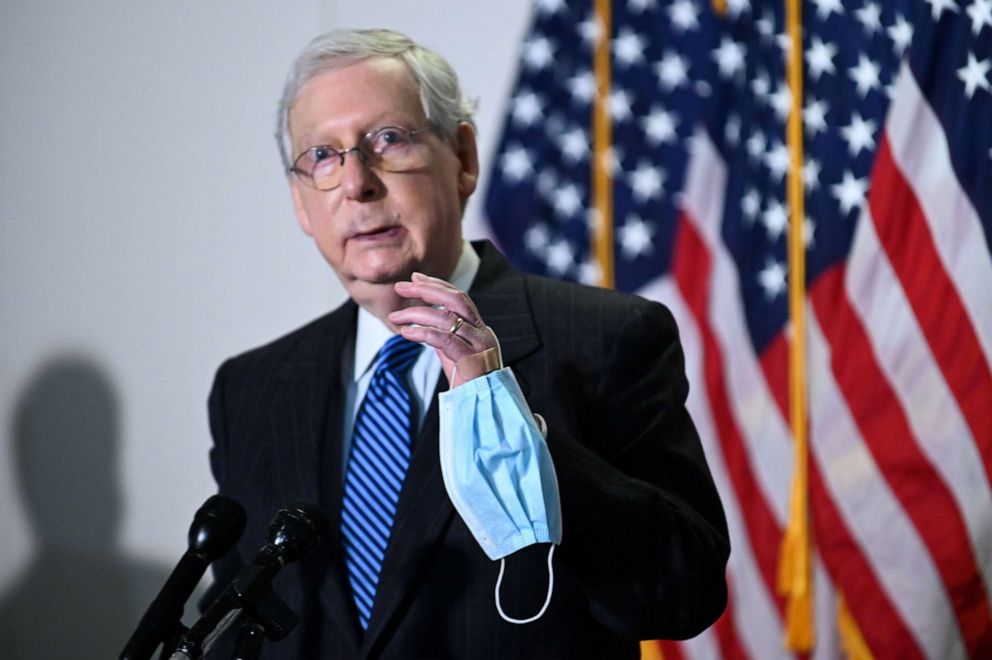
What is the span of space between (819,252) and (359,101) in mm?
1738

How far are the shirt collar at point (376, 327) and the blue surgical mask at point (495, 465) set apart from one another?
580 millimetres

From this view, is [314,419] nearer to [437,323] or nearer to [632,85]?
[437,323]

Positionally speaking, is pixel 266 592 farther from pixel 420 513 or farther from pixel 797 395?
pixel 797 395

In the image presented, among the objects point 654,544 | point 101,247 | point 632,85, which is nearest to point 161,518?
point 101,247

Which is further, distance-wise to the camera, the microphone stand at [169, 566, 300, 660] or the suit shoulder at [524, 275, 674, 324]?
the suit shoulder at [524, 275, 674, 324]

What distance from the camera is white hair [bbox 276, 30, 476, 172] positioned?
176 centimetres

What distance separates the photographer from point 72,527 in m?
3.34

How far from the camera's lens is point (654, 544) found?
1474 mm

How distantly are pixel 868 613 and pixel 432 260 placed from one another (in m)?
1.87

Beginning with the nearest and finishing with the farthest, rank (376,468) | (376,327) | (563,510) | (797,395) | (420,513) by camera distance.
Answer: (563,510), (420,513), (376,468), (376,327), (797,395)

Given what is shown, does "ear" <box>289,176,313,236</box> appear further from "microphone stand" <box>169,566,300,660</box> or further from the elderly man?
"microphone stand" <box>169,566,300,660</box>

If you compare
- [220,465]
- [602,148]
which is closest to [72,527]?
[220,465]

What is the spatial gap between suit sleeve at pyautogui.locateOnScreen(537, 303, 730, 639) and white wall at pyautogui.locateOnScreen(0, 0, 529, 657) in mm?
1731

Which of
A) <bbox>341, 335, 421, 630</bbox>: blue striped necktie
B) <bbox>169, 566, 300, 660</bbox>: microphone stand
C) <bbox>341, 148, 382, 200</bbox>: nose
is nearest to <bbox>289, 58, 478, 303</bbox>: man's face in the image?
<bbox>341, 148, 382, 200</bbox>: nose
